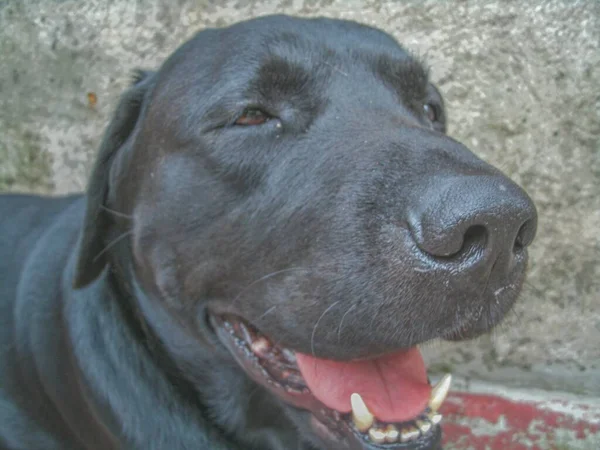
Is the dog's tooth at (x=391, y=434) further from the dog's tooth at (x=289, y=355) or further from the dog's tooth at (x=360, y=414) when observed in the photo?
the dog's tooth at (x=289, y=355)

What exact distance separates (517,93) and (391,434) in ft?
6.33

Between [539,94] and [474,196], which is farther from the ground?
[474,196]

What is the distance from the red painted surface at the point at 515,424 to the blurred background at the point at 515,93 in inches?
6.6

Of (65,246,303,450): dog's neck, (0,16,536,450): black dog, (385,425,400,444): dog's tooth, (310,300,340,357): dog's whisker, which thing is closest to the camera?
(0,16,536,450): black dog

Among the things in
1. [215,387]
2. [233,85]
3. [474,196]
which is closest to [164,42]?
[233,85]

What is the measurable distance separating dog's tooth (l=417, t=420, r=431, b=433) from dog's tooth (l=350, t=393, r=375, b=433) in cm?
13

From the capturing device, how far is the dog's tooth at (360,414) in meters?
1.74

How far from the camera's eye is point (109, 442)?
2.36 meters

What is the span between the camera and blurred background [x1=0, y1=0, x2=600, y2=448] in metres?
3.05

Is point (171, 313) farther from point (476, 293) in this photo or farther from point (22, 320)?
point (476, 293)

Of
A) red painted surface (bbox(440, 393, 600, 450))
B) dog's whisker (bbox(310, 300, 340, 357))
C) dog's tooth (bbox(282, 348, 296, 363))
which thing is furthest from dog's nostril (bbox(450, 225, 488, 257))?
red painted surface (bbox(440, 393, 600, 450))

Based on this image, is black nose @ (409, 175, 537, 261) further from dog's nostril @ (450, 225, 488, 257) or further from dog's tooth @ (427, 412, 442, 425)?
dog's tooth @ (427, 412, 442, 425)

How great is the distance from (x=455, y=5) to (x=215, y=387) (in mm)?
2012

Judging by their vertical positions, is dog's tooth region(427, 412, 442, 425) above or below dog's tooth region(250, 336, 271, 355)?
below
